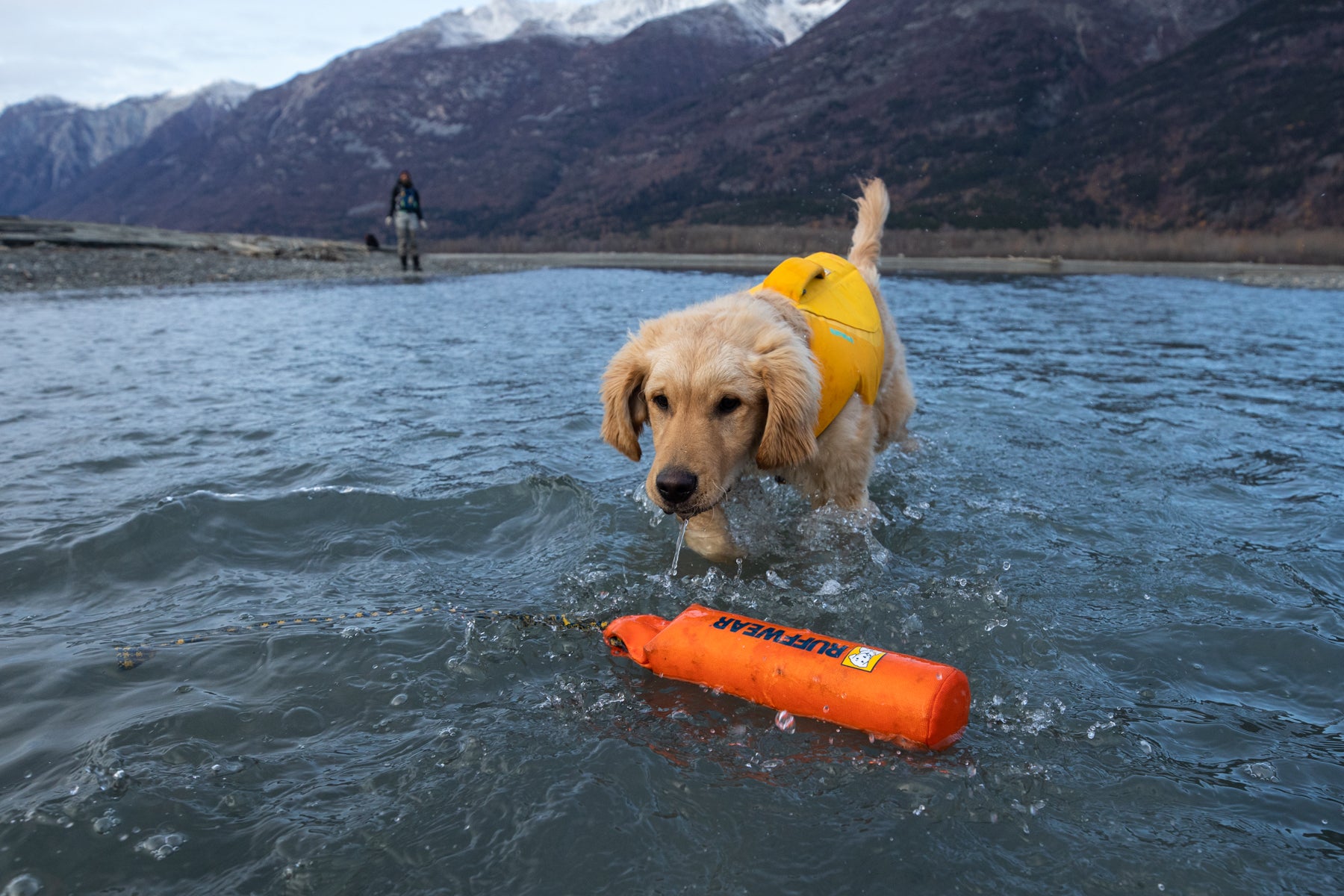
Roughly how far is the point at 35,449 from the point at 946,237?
7131cm

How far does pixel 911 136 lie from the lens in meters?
146

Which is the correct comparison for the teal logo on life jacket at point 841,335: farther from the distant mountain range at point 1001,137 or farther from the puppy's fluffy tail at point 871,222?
the distant mountain range at point 1001,137

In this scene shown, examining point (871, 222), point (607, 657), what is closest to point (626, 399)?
point (607, 657)

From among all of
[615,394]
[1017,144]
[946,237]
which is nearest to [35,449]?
[615,394]

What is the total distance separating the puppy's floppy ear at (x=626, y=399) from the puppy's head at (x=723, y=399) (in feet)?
0.08

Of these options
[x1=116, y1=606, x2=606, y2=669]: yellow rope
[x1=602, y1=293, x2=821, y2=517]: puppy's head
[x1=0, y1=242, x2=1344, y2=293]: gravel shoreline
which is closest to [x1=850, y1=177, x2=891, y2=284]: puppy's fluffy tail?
[x1=602, y1=293, x2=821, y2=517]: puppy's head

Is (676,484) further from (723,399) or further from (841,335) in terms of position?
(841,335)

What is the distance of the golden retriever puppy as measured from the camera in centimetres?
404

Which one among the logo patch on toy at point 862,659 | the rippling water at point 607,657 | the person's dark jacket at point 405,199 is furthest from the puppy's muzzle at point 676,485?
the person's dark jacket at point 405,199

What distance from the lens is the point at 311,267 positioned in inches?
1150

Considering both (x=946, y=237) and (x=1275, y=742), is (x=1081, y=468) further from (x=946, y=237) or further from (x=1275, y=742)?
(x=946, y=237)

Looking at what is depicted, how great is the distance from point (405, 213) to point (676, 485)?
2671 cm

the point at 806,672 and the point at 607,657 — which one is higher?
the point at 806,672

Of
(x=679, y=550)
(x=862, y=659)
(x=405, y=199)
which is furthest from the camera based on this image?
(x=405, y=199)
